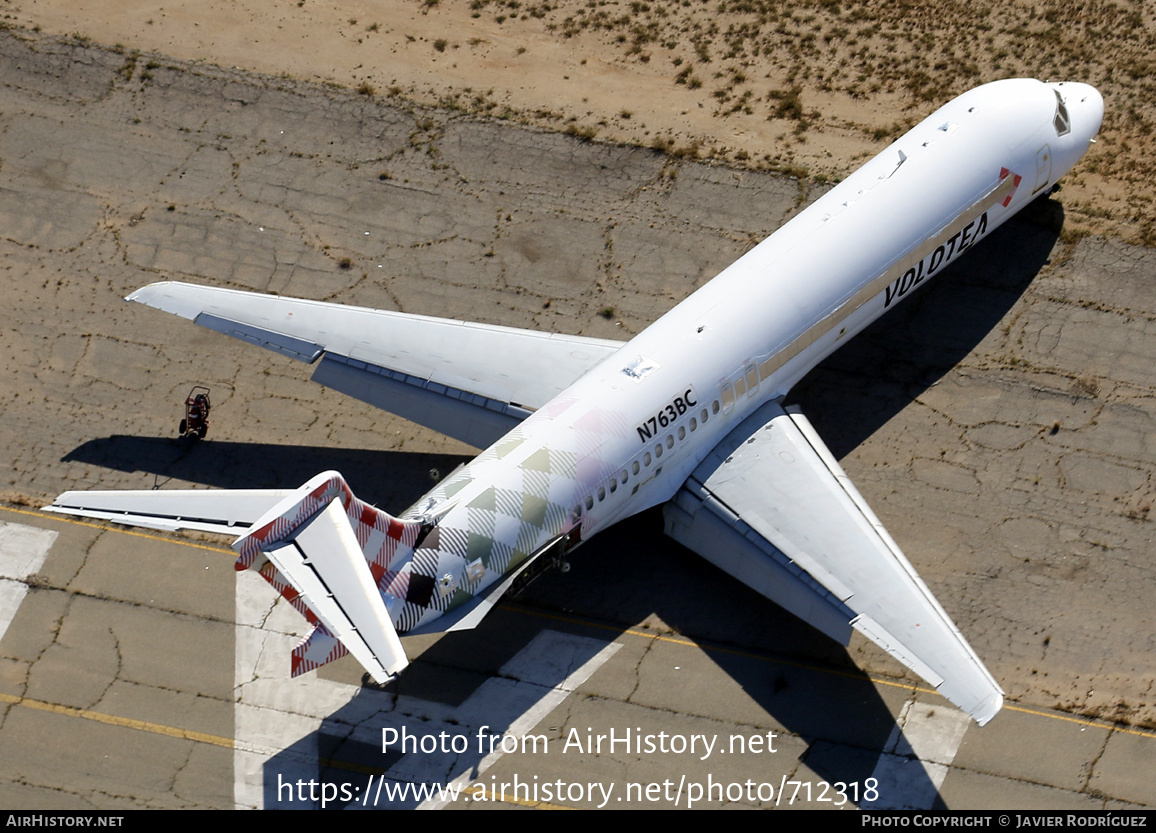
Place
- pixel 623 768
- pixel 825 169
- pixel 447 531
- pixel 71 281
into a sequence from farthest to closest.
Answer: pixel 825 169
pixel 71 281
pixel 623 768
pixel 447 531

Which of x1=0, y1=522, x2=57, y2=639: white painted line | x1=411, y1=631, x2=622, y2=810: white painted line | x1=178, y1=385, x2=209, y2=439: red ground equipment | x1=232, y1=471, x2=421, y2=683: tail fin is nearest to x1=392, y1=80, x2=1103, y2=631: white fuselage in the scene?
x1=232, y1=471, x2=421, y2=683: tail fin

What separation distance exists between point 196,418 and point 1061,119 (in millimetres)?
23588

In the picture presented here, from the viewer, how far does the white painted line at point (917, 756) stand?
24.3 metres

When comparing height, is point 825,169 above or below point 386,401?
above

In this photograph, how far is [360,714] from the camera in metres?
25.2

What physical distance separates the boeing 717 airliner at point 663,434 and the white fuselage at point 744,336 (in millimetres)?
53

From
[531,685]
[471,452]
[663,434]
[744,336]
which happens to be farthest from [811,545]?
[471,452]

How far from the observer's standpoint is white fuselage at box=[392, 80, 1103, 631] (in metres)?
23.4

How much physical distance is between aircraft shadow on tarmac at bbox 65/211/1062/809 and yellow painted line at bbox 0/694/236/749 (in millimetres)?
1361

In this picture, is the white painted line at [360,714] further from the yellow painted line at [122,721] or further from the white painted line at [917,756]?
the white painted line at [917,756]
